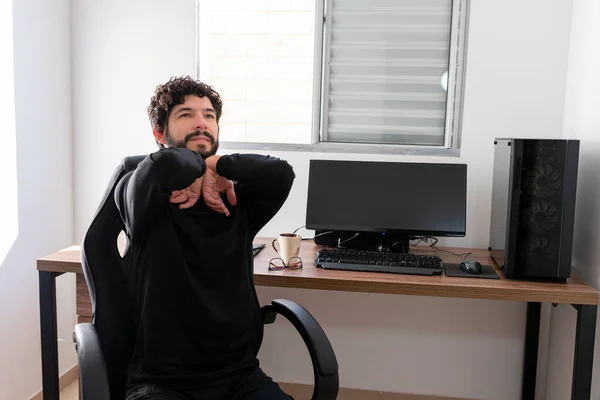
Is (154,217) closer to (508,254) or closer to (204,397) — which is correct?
(204,397)

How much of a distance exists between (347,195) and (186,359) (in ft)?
3.44

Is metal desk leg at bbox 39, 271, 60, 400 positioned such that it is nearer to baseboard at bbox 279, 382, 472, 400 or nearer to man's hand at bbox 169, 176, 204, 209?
man's hand at bbox 169, 176, 204, 209

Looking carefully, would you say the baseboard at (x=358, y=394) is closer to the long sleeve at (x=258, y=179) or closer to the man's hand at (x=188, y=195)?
the long sleeve at (x=258, y=179)

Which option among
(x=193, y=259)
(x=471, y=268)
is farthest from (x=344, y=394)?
(x=193, y=259)

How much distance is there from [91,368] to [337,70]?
1.70 metres

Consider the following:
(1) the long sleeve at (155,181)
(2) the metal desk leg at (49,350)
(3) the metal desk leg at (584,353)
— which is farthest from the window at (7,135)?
(3) the metal desk leg at (584,353)

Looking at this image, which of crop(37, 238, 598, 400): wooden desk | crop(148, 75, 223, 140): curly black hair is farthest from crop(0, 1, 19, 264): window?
crop(148, 75, 223, 140): curly black hair

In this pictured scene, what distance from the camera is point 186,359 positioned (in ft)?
4.58

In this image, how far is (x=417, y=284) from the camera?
1734mm

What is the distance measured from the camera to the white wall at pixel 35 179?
2.18 meters

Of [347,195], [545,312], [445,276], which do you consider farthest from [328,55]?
[545,312]

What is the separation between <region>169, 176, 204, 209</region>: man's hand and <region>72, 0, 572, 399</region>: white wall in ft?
3.37

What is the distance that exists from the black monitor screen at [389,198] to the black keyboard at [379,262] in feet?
0.57

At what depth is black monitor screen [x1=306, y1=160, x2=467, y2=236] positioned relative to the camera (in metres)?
2.13
